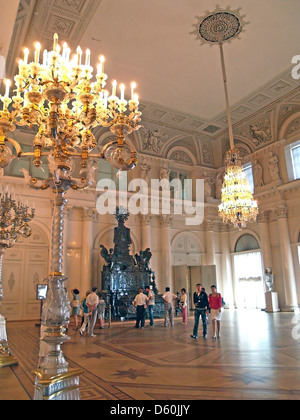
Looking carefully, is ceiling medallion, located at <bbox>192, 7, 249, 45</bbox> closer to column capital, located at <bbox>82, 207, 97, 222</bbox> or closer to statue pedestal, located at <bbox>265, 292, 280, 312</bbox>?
column capital, located at <bbox>82, 207, 97, 222</bbox>

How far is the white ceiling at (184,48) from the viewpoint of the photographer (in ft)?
30.8

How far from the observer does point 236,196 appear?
377 inches

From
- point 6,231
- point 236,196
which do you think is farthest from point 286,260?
point 6,231

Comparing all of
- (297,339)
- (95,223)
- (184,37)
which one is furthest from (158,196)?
(297,339)

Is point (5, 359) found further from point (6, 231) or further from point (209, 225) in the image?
point (209, 225)

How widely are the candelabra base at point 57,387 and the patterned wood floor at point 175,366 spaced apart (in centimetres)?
34

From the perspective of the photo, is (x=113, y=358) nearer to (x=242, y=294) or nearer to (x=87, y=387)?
(x=87, y=387)

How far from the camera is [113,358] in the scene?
5.61 meters

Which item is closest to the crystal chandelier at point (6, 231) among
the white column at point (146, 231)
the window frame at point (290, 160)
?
the white column at point (146, 231)

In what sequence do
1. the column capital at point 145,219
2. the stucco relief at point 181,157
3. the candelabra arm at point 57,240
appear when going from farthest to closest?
the stucco relief at point 181,157
the column capital at point 145,219
the candelabra arm at point 57,240

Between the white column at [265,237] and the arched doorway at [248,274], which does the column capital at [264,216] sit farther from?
the arched doorway at [248,274]

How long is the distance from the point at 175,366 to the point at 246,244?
13.3 meters
